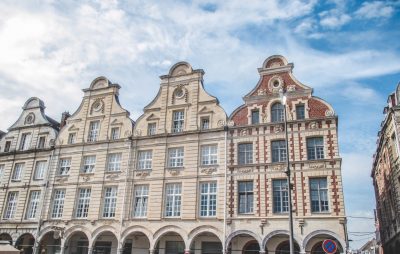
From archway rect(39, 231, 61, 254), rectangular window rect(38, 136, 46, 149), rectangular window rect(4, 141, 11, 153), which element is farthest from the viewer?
rectangular window rect(4, 141, 11, 153)

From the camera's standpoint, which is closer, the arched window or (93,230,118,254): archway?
the arched window

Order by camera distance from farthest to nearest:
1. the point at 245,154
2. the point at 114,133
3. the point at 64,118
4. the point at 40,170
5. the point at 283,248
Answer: the point at 64,118 → the point at 40,170 → the point at 114,133 → the point at 245,154 → the point at 283,248

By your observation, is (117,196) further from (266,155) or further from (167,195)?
(266,155)

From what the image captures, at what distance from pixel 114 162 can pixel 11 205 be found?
9961 mm

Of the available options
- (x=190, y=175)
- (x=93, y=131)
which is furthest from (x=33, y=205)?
(x=190, y=175)

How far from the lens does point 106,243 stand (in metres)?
25.5

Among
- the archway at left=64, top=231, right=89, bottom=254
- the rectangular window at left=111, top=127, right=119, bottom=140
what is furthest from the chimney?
the archway at left=64, top=231, right=89, bottom=254

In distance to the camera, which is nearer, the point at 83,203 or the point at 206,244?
the point at 206,244

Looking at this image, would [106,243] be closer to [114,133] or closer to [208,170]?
[114,133]

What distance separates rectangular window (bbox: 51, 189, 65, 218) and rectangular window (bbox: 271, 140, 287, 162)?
16.1m

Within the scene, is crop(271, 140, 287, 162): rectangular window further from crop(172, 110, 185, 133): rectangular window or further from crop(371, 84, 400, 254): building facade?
crop(172, 110, 185, 133): rectangular window

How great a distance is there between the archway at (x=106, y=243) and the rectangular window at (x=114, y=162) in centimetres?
448

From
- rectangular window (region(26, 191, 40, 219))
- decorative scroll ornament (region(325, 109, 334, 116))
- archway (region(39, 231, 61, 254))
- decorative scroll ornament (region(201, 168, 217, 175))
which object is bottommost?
archway (region(39, 231, 61, 254))

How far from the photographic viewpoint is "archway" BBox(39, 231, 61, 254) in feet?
87.6
